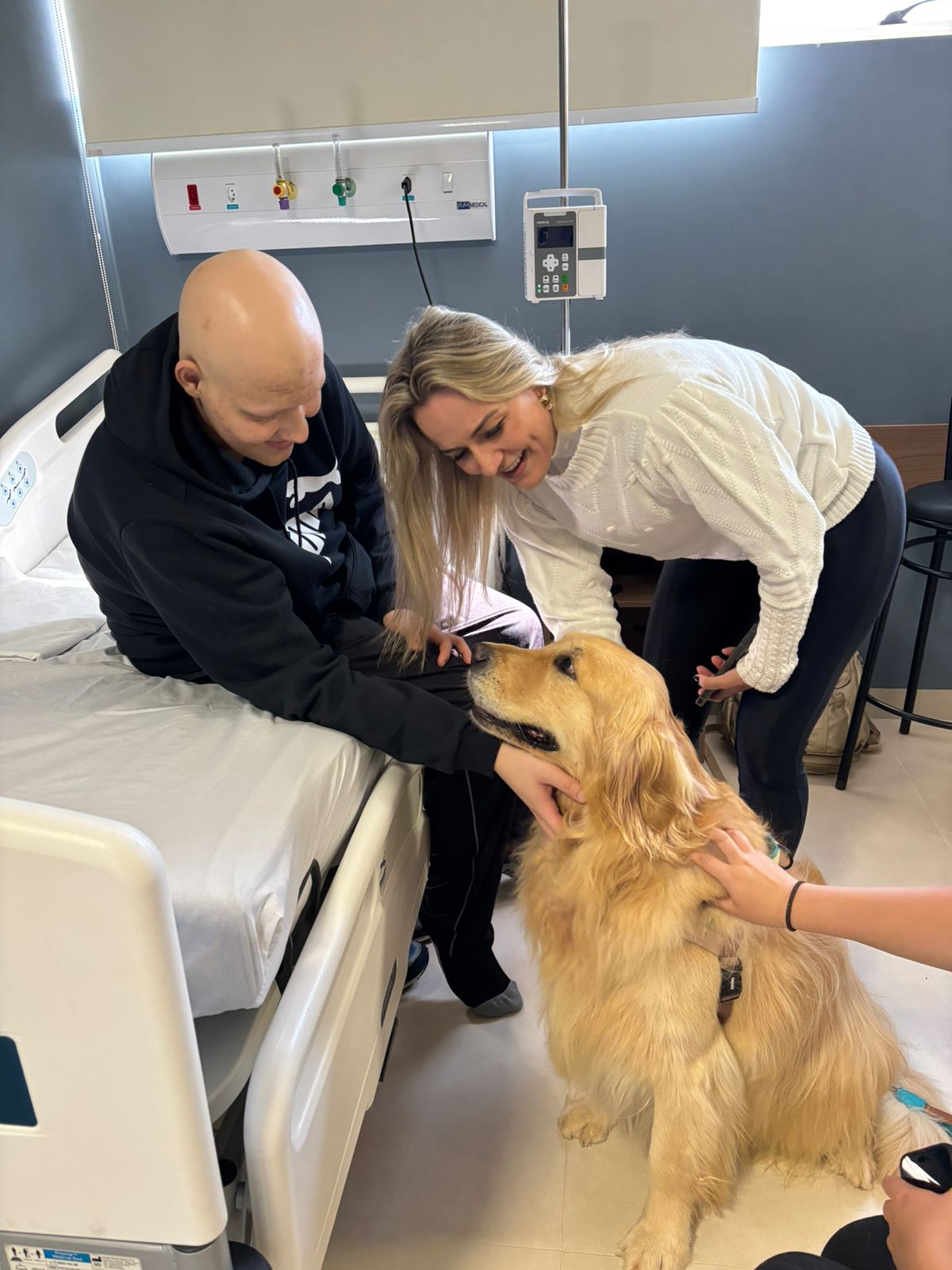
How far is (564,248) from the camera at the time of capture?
8.26 ft

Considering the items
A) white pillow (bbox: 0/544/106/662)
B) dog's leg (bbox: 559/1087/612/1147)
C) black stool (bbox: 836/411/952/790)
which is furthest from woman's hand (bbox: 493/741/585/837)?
black stool (bbox: 836/411/952/790)

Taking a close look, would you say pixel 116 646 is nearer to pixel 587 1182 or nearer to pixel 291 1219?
pixel 291 1219

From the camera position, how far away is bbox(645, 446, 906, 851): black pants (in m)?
1.75

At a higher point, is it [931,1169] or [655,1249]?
[931,1169]

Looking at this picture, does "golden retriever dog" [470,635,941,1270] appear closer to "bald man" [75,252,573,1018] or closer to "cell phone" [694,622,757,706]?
"bald man" [75,252,573,1018]

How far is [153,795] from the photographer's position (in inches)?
50.2

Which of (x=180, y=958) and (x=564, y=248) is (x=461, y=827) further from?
(x=564, y=248)

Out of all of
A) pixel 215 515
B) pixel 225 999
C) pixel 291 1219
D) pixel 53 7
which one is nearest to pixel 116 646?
pixel 215 515

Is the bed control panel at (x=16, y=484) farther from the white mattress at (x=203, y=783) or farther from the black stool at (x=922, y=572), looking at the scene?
the black stool at (x=922, y=572)

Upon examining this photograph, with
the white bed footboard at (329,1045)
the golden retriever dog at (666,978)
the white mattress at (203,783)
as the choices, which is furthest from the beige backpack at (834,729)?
the white mattress at (203,783)

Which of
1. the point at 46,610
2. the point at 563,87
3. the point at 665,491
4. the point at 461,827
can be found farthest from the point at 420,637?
the point at 563,87

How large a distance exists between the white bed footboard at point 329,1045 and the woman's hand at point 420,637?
0.26 metres

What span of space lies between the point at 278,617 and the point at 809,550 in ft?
2.95

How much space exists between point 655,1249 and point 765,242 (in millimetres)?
2584
